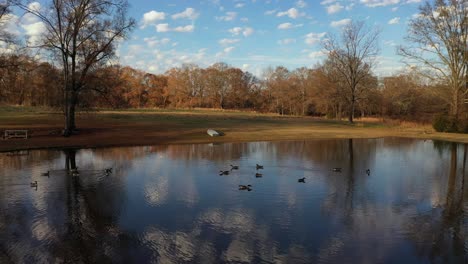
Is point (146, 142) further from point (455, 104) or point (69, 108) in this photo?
point (455, 104)

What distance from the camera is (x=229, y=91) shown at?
122375 millimetres

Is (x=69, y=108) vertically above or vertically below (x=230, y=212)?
above

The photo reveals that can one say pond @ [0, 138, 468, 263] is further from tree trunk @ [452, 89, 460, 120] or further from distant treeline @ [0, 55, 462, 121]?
tree trunk @ [452, 89, 460, 120]

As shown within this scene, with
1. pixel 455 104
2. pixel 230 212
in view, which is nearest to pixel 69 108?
pixel 230 212

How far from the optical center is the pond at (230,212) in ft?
27.6

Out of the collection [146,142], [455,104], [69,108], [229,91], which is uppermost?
[229,91]

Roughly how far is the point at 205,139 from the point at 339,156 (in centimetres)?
1337

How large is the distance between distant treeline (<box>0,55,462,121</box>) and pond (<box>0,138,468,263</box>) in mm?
15225

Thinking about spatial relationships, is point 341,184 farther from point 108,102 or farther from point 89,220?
point 108,102

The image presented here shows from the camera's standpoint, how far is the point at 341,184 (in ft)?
51.2

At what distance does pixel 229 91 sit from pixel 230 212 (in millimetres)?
112073

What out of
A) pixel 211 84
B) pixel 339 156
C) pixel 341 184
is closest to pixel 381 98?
pixel 211 84

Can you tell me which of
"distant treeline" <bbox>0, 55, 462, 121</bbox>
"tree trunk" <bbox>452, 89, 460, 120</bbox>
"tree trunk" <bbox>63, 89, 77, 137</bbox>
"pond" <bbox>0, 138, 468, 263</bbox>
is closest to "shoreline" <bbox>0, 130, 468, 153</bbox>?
"tree trunk" <bbox>63, 89, 77, 137</bbox>

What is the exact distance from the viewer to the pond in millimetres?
8422
